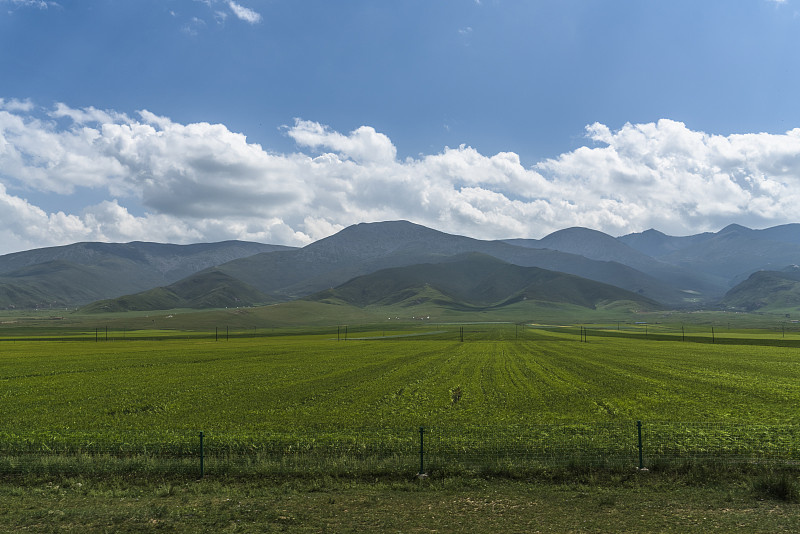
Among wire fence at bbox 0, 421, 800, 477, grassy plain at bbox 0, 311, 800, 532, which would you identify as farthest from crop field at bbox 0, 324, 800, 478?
grassy plain at bbox 0, 311, 800, 532

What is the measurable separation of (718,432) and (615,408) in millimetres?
8974

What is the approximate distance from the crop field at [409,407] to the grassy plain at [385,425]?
11.4 inches

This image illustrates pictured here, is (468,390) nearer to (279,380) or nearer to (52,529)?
(279,380)

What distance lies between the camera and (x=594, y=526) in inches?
564

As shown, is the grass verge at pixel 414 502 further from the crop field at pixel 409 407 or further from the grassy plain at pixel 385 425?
the crop field at pixel 409 407

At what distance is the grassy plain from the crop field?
11.4 inches

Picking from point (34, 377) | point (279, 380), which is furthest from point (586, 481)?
point (34, 377)

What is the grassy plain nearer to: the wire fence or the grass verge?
the grass verge

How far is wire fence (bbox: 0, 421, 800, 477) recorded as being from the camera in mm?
20281

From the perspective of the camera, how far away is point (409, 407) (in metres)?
35.8

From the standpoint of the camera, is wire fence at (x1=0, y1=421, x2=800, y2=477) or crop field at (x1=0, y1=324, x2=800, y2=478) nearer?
wire fence at (x1=0, y1=421, x2=800, y2=477)

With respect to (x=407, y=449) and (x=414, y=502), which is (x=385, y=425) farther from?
(x=414, y=502)

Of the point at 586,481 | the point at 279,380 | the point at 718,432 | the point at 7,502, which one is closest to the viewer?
the point at 7,502

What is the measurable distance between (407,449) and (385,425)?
6.55 m
